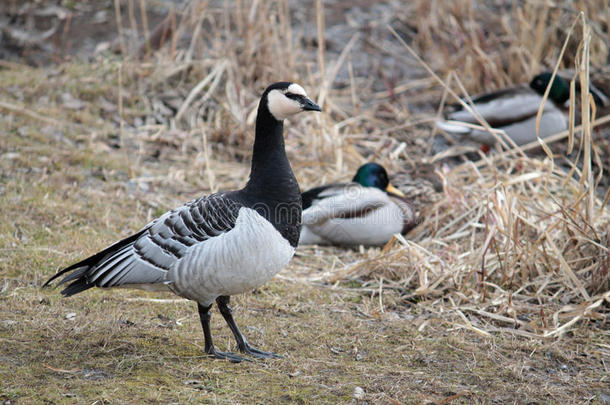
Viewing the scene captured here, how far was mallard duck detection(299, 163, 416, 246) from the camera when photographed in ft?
20.2

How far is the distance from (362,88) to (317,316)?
5.47 meters

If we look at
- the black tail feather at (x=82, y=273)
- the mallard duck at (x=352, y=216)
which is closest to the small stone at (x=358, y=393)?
the black tail feather at (x=82, y=273)

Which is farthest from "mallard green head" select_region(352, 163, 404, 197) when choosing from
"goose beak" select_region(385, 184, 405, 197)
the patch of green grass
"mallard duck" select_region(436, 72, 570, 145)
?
"mallard duck" select_region(436, 72, 570, 145)

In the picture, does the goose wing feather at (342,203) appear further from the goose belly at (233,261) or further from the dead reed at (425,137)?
the goose belly at (233,261)

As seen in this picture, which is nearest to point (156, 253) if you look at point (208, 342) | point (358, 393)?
point (208, 342)

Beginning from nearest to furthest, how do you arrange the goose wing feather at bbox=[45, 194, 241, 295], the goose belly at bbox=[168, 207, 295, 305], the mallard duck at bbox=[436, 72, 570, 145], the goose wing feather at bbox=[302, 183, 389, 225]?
the goose belly at bbox=[168, 207, 295, 305], the goose wing feather at bbox=[45, 194, 241, 295], the goose wing feather at bbox=[302, 183, 389, 225], the mallard duck at bbox=[436, 72, 570, 145]

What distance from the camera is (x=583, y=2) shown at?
888 centimetres

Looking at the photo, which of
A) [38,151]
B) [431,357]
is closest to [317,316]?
[431,357]

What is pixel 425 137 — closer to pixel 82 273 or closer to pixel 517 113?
pixel 517 113

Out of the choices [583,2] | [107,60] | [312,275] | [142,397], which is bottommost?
[312,275]

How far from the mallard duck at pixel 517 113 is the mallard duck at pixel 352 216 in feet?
6.76

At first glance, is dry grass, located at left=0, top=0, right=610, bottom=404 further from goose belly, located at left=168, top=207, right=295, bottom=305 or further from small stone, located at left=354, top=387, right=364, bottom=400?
goose belly, located at left=168, top=207, right=295, bottom=305

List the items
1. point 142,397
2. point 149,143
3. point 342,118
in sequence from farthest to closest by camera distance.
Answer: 1. point 342,118
2. point 149,143
3. point 142,397

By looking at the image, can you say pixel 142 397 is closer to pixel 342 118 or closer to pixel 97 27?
pixel 342 118
